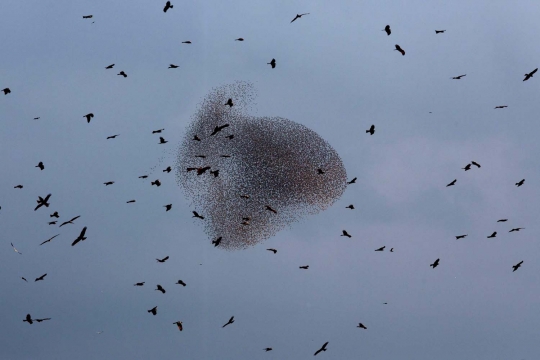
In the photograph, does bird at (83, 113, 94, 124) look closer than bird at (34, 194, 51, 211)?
No

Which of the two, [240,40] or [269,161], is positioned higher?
[240,40]

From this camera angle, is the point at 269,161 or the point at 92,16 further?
the point at 269,161

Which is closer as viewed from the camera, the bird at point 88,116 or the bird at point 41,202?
the bird at point 41,202

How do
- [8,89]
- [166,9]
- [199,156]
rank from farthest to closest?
[199,156]
[8,89]
[166,9]

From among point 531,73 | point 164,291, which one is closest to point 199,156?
point 164,291

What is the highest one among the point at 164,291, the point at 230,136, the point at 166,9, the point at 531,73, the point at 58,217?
the point at 166,9

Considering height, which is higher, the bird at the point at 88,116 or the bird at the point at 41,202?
the bird at the point at 88,116

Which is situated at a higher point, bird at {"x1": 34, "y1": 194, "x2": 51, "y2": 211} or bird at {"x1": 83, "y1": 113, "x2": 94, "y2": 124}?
bird at {"x1": 83, "y1": 113, "x2": 94, "y2": 124}

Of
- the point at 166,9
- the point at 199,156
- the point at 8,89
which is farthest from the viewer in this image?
the point at 199,156

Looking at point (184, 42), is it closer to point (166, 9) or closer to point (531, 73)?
point (166, 9)
